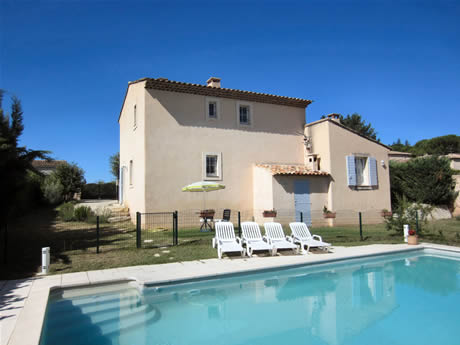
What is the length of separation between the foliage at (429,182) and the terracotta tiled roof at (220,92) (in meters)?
9.05

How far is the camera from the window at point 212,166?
1588 cm

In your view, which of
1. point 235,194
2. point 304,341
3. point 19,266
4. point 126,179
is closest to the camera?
point 304,341

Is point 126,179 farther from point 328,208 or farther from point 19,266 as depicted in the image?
point 328,208

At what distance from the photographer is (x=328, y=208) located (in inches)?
655

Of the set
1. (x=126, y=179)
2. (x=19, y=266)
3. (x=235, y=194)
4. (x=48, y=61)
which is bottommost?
(x=19, y=266)

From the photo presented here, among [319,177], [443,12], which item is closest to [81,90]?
[319,177]

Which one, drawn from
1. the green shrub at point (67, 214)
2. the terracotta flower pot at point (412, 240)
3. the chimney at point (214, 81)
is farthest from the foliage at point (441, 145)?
the green shrub at point (67, 214)

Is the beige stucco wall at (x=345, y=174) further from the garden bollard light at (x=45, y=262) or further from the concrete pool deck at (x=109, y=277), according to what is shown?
the garden bollard light at (x=45, y=262)

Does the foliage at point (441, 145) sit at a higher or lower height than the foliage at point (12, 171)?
higher

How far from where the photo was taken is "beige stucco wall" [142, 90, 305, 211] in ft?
48.5

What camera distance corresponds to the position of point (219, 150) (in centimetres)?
1625

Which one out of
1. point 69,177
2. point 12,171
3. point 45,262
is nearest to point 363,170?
point 45,262

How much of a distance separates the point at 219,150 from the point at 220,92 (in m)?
3.33

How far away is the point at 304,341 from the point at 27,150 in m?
10.4
